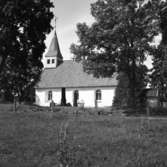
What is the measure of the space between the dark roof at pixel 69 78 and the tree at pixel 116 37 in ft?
82.5

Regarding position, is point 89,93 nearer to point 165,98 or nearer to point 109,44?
point 165,98

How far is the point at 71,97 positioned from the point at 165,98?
20.0 metres

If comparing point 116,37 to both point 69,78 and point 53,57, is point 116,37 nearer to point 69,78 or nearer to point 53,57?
point 69,78

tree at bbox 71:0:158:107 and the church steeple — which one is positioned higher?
the church steeple

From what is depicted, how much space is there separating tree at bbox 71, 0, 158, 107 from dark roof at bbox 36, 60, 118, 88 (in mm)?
25137

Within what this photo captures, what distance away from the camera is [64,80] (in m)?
60.1

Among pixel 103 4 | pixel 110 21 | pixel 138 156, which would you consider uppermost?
pixel 103 4

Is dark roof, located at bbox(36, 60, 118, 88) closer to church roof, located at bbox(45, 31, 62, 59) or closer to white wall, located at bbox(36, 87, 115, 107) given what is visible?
white wall, located at bbox(36, 87, 115, 107)

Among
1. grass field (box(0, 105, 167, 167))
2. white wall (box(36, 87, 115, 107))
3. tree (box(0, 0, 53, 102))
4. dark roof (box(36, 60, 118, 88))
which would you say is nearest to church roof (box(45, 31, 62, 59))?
dark roof (box(36, 60, 118, 88))

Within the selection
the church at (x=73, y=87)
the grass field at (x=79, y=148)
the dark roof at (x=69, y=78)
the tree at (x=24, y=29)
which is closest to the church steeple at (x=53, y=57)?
the church at (x=73, y=87)

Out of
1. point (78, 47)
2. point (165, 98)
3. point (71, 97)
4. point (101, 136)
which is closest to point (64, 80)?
point (71, 97)

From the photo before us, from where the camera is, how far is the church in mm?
55719

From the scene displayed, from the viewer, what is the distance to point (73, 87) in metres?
58.1

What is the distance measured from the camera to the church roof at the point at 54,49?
69375mm
